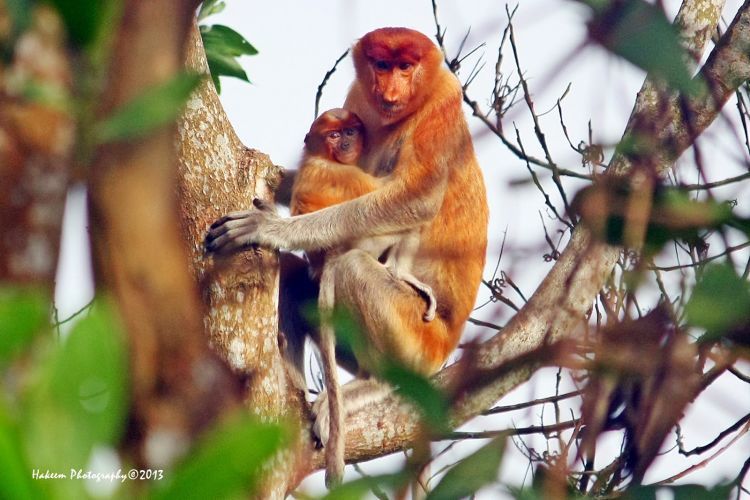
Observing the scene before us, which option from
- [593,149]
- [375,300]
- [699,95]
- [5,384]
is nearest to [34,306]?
[5,384]

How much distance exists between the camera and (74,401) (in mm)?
599

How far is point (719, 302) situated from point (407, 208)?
397cm

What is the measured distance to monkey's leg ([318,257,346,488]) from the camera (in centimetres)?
375

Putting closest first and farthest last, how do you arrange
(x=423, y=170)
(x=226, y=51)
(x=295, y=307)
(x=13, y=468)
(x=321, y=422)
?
(x=13, y=468) → (x=226, y=51) → (x=321, y=422) → (x=295, y=307) → (x=423, y=170)

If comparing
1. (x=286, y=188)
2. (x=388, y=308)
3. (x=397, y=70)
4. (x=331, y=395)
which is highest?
(x=397, y=70)

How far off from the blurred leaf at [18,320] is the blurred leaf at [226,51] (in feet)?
11.1

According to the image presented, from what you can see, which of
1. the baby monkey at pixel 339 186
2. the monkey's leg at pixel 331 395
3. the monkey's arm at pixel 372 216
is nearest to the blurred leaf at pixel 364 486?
the monkey's leg at pixel 331 395

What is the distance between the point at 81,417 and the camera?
23.6 inches

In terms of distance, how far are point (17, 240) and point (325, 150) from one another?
4123 millimetres

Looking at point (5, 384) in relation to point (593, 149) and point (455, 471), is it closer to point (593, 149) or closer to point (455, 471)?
point (455, 471)

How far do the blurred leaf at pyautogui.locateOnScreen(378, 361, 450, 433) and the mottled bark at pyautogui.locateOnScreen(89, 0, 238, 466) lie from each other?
17 cm

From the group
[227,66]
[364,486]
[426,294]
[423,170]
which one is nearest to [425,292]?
[426,294]

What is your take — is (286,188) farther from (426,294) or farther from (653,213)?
(653,213)

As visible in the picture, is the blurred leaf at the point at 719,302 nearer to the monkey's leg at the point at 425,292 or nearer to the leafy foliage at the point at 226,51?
the leafy foliage at the point at 226,51
